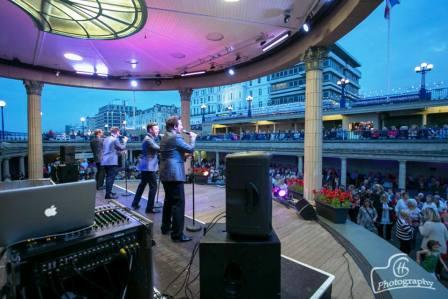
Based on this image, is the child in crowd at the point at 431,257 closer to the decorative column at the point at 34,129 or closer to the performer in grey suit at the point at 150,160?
the performer in grey suit at the point at 150,160

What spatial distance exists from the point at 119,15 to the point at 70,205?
445cm

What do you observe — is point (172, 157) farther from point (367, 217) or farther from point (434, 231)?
point (367, 217)

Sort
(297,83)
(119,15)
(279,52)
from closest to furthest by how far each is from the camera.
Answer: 1. (119,15)
2. (279,52)
3. (297,83)

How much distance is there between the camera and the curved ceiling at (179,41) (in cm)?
501

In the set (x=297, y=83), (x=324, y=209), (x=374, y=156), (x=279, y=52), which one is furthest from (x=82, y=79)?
(x=297, y=83)

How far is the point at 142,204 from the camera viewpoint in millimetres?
6023

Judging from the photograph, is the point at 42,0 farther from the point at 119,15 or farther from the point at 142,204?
the point at 142,204

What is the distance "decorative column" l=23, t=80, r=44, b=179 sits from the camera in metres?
9.63

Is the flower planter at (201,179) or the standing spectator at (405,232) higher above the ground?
the flower planter at (201,179)

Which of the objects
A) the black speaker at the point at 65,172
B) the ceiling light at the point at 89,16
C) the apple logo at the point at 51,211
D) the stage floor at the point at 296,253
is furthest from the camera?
the black speaker at the point at 65,172

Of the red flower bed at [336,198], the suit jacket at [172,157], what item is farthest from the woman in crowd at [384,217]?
the suit jacket at [172,157]

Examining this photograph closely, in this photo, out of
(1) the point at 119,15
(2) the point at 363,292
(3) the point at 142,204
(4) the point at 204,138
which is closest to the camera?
(2) the point at 363,292

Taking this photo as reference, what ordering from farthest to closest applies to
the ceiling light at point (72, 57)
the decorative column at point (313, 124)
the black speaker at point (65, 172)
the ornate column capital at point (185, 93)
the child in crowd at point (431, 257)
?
the ornate column capital at point (185, 93), the ceiling light at point (72, 57), the decorative column at point (313, 124), the black speaker at point (65, 172), the child in crowd at point (431, 257)

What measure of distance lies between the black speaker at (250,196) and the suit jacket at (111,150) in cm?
490
